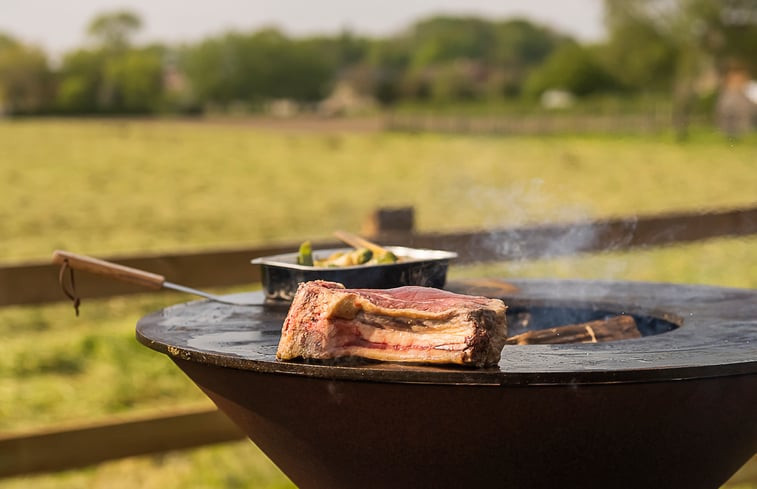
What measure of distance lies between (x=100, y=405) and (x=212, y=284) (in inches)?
109

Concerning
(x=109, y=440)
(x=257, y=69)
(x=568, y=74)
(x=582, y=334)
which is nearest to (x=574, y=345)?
(x=582, y=334)

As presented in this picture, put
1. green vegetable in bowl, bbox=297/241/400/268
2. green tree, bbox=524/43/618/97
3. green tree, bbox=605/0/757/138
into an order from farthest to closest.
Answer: green tree, bbox=524/43/618/97
green tree, bbox=605/0/757/138
green vegetable in bowl, bbox=297/241/400/268

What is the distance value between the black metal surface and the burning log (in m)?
0.17

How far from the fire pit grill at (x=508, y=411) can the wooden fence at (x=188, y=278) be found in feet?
6.58

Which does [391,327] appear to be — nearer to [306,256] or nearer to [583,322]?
[306,256]

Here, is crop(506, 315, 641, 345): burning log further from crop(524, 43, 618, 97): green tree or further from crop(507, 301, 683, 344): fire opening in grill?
crop(524, 43, 618, 97): green tree

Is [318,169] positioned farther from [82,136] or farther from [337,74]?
[337,74]

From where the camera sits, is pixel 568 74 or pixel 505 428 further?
pixel 568 74

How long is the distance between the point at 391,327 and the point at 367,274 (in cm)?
54

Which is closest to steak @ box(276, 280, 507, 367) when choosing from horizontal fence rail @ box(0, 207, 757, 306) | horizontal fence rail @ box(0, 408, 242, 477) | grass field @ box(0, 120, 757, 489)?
grass field @ box(0, 120, 757, 489)

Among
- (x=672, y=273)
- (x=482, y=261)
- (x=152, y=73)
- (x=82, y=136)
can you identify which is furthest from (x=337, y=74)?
(x=482, y=261)

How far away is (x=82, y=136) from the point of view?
49.7 metres

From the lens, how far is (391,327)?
224 cm

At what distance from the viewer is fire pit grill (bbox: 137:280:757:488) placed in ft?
6.88
